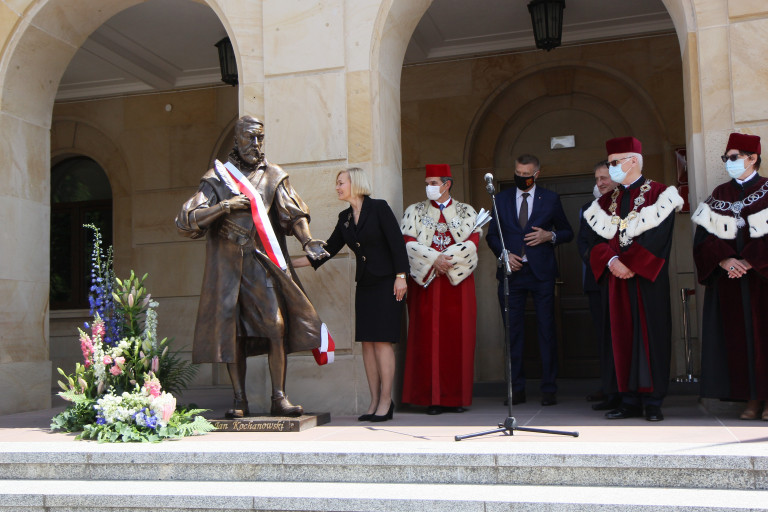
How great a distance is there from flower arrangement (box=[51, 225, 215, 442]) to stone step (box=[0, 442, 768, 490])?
35 cm

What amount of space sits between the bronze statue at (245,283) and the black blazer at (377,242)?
50cm

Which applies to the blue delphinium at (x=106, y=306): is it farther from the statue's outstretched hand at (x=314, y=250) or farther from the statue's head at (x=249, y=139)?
the statue's outstretched hand at (x=314, y=250)

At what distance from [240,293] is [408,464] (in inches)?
83.2

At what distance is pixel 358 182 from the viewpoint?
641 cm

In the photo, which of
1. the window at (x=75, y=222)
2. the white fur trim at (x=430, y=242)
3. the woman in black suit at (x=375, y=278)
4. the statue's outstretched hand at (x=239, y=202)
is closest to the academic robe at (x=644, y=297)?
the white fur trim at (x=430, y=242)

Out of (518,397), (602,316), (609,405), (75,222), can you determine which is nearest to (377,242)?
(602,316)

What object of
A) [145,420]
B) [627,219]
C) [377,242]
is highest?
[627,219]

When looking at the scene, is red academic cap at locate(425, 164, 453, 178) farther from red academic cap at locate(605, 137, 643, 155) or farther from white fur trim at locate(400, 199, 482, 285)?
red academic cap at locate(605, 137, 643, 155)

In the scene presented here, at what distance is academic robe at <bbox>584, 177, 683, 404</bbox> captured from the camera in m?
5.87

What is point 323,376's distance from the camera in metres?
6.88

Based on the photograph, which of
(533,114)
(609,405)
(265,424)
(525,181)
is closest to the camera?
(265,424)

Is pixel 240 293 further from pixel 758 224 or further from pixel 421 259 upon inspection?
pixel 758 224

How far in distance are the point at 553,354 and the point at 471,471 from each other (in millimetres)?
2911

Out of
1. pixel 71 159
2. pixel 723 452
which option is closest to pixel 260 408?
pixel 723 452
